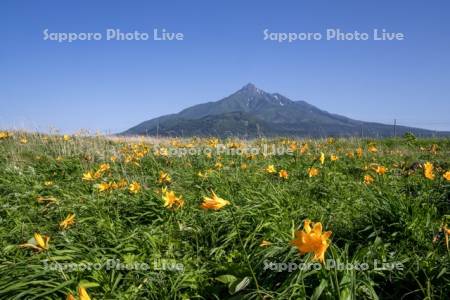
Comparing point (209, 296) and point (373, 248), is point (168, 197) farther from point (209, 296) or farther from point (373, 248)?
point (373, 248)

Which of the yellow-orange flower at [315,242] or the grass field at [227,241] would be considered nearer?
the yellow-orange flower at [315,242]

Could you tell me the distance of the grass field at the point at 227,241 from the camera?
8.52ft

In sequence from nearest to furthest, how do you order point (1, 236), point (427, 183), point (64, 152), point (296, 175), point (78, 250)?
1. point (78, 250)
2. point (1, 236)
3. point (427, 183)
4. point (296, 175)
5. point (64, 152)

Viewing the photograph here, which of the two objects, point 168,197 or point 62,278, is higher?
point 168,197

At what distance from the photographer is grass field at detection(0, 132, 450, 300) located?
2.60 metres

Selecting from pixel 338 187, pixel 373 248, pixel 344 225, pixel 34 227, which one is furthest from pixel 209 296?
pixel 338 187

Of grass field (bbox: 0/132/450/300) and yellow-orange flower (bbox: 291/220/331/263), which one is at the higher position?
yellow-orange flower (bbox: 291/220/331/263)

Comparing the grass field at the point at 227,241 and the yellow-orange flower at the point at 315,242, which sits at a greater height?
the yellow-orange flower at the point at 315,242

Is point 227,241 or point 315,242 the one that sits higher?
point 315,242

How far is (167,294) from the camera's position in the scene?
293 centimetres

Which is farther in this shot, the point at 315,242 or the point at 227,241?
the point at 227,241

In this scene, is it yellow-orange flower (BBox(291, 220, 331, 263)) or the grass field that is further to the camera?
the grass field

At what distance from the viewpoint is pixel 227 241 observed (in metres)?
3.72

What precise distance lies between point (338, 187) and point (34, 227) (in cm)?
395
